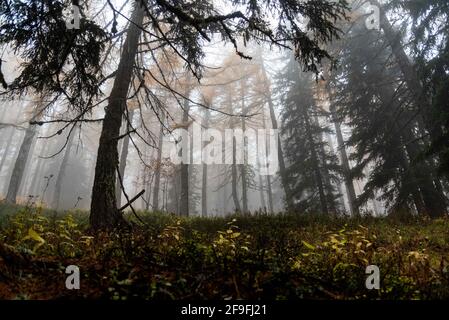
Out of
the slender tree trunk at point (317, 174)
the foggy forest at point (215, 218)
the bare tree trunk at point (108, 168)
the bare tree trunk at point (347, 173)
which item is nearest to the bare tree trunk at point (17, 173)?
the foggy forest at point (215, 218)

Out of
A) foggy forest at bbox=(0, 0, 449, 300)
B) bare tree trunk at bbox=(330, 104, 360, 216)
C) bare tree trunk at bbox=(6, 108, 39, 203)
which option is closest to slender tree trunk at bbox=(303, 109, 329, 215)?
foggy forest at bbox=(0, 0, 449, 300)

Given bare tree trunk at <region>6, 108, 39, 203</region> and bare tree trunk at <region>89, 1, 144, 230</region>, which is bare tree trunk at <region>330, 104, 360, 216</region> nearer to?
bare tree trunk at <region>89, 1, 144, 230</region>

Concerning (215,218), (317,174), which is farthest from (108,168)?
(317,174)

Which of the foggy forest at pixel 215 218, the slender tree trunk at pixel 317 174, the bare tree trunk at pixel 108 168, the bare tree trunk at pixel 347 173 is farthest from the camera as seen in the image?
the slender tree trunk at pixel 317 174

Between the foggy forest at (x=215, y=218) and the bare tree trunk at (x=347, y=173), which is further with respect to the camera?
the bare tree trunk at (x=347, y=173)

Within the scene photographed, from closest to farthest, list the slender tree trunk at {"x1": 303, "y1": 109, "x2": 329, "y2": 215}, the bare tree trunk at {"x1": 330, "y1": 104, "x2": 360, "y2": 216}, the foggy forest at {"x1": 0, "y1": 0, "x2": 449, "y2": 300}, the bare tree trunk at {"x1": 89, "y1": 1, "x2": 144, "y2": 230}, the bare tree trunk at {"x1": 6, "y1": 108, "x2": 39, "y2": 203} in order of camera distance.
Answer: the foggy forest at {"x1": 0, "y1": 0, "x2": 449, "y2": 300}, the bare tree trunk at {"x1": 89, "y1": 1, "x2": 144, "y2": 230}, the bare tree trunk at {"x1": 330, "y1": 104, "x2": 360, "y2": 216}, the slender tree trunk at {"x1": 303, "y1": 109, "x2": 329, "y2": 215}, the bare tree trunk at {"x1": 6, "y1": 108, "x2": 39, "y2": 203}

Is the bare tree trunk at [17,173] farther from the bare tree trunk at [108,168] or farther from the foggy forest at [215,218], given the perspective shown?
the bare tree trunk at [108,168]

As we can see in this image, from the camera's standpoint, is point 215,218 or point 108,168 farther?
point 215,218

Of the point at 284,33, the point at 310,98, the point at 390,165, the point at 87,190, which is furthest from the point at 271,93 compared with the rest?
the point at 87,190

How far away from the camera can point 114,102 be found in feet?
25.6

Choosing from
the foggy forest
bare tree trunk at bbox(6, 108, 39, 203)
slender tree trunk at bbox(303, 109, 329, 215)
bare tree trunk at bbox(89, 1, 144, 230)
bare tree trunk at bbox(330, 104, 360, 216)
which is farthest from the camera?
bare tree trunk at bbox(6, 108, 39, 203)

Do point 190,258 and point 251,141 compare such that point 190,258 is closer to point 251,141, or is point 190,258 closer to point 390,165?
point 390,165

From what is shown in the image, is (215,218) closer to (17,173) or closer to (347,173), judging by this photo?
(347,173)
